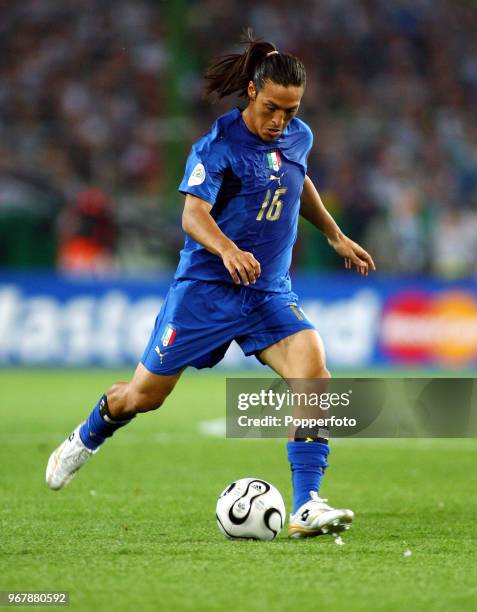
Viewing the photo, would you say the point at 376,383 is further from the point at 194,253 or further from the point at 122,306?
the point at 122,306

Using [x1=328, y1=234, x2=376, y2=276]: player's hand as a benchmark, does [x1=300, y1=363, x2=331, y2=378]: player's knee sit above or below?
below

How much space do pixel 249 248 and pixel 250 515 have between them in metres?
1.18

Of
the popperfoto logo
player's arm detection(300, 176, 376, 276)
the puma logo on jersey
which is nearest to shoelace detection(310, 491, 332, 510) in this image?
player's arm detection(300, 176, 376, 276)

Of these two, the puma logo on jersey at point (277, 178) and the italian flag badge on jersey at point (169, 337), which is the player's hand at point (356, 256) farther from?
the italian flag badge on jersey at point (169, 337)

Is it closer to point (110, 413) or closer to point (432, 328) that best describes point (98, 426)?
point (110, 413)

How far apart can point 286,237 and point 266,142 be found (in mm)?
439

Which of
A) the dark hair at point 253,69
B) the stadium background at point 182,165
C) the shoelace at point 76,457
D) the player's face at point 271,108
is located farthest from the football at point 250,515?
the stadium background at point 182,165

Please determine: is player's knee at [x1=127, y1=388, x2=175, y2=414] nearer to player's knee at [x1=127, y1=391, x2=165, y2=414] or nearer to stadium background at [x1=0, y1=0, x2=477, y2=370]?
player's knee at [x1=127, y1=391, x2=165, y2=414]

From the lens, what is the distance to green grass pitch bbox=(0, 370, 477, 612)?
385 centimetres

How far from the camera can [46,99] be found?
1873cm

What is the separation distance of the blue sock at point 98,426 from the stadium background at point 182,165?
9.26m

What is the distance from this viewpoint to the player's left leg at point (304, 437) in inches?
203

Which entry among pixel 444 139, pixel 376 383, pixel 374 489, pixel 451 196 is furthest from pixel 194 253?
pixel 444 139

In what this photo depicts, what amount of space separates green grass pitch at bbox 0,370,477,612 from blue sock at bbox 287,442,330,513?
0.22 metres
